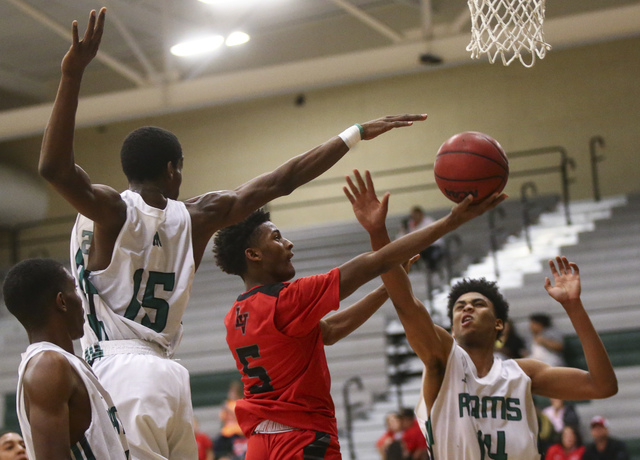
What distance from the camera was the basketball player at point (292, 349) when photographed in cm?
365

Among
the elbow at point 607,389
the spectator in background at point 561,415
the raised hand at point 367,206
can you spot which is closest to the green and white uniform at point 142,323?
the raised hand at point 367,206

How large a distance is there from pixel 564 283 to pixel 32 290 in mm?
2626

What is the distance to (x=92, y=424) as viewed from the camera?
285 cm

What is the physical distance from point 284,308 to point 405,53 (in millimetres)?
8374

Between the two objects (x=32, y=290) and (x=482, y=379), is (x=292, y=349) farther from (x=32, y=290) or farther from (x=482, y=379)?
(x=32, y=290)

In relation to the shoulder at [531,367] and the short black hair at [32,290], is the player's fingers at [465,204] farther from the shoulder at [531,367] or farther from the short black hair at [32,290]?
the short black hair at [32,290]

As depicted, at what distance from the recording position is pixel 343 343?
11547 millimetres

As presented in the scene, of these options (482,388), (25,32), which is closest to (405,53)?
(25,32)

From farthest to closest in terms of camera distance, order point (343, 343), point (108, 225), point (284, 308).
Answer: point (343, 343), point (284, 308), point (108, 225)

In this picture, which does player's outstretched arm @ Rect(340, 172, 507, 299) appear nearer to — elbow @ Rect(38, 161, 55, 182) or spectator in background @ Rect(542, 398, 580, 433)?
elbow @ Rect(38, 161, 55, 182)

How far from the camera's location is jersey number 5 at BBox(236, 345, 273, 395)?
3891mm

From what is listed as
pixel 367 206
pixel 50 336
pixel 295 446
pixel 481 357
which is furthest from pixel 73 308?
pixel 481 357

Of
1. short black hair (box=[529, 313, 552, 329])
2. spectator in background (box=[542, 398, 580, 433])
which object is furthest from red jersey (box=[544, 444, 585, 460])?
short black hair (box=[529, 313, 552, 329])

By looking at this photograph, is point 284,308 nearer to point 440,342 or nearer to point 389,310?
point 440,342
